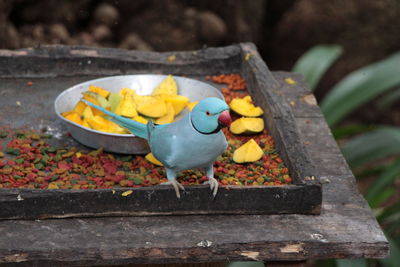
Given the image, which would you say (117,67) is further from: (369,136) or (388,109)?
(388,109)

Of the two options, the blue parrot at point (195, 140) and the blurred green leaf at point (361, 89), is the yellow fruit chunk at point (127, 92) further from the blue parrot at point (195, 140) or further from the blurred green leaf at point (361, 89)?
the blurred green leaf at point (361, 89)

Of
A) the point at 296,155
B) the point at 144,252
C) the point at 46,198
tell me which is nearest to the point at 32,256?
the point at 46,198

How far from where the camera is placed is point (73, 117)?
252cm

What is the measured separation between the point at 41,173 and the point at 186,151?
537 mm

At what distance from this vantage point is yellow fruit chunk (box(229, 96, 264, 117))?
2646 millimetres

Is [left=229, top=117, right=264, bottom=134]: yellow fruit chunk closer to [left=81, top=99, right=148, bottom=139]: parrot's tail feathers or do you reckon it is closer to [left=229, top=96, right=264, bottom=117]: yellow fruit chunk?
[left=229, top=96, right=264, bottom=117]: yellow fruit chunk

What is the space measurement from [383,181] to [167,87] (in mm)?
1219

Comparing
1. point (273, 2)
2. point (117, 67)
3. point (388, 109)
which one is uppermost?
point (273, 2)

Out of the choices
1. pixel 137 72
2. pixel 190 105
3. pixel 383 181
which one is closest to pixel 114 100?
pixel 190 105

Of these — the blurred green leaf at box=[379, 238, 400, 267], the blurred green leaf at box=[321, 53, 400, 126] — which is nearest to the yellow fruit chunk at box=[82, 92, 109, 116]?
the blurred green leaf at box=[321, 53, 400, 126]

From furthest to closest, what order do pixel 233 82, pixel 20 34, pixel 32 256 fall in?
pixel 20 34, pixel 233 82, pixel 32 256

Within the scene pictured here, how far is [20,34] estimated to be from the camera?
4730 millimetres

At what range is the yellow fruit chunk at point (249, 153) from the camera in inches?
91.6

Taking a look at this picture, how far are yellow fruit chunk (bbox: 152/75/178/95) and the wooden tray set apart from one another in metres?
0.34
